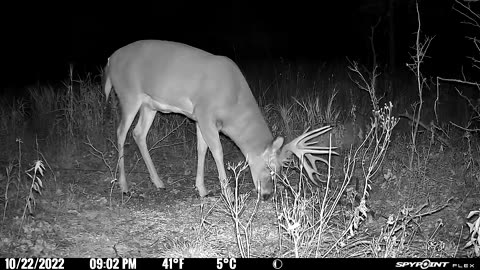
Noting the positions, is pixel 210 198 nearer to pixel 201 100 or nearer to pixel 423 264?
pixel 201 100

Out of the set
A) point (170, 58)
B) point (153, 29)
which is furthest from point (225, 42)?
point (170, 58)

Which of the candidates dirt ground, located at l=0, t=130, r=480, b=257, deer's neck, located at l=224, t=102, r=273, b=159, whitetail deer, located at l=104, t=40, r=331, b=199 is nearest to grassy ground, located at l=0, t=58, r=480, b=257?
dirt ground, located at l=0, t=130, r=480, b=257

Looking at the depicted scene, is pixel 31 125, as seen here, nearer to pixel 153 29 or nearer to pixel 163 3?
pixel 153 29

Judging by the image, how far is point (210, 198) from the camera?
6977 millimetres

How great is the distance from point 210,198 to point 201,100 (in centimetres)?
118

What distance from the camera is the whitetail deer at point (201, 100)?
710cm

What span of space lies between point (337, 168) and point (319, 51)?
14321 millimetres

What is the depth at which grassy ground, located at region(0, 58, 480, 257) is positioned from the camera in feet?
16.7

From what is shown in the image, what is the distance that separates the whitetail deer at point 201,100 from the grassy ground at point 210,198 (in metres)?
0.28

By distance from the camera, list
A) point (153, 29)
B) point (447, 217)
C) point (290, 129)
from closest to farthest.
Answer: point (447, 217) → point (290, 129) → point (153, 29)

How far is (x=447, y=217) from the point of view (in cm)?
596

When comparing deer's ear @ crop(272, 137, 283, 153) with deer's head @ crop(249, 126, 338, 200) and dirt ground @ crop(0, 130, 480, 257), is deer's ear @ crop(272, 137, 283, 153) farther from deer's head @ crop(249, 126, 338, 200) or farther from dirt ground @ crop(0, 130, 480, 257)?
dirt ground @ crop(0, 130, 480, 257)

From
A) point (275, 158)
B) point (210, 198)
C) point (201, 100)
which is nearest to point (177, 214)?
point (210, 198)

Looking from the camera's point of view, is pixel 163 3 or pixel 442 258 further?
pixel 163 3
